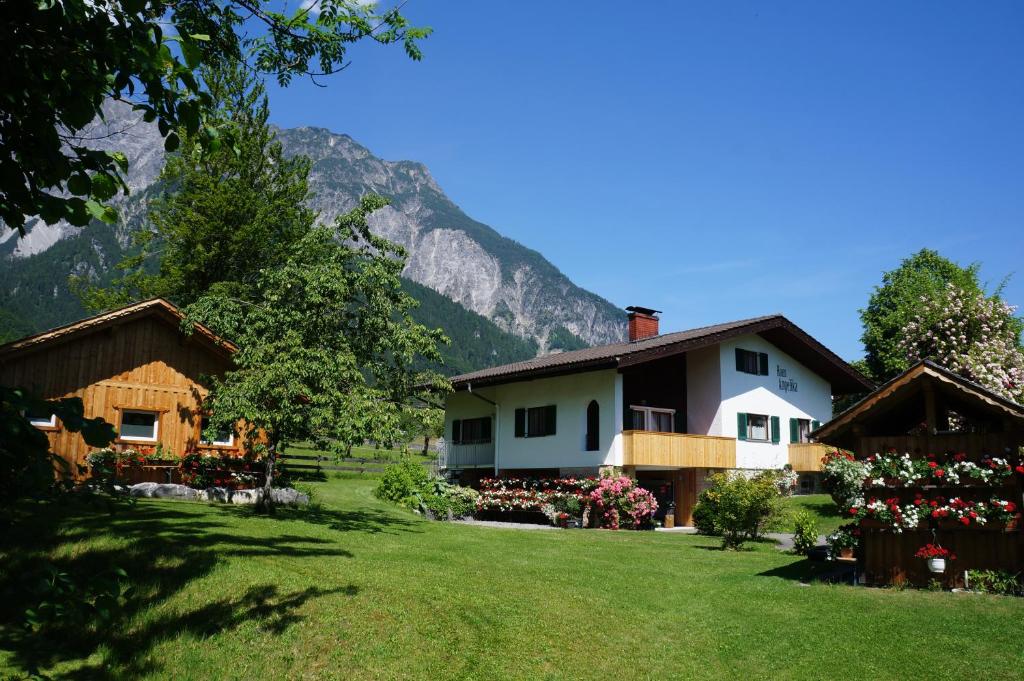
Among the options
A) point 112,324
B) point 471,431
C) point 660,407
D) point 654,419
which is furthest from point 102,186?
point 471,431

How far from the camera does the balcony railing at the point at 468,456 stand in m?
32.8

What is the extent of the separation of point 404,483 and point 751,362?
50.1ft

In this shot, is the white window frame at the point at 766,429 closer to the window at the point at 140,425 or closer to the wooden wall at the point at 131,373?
the wooden wall at the point at 131,373

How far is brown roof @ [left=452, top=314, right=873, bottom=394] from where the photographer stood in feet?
85.8

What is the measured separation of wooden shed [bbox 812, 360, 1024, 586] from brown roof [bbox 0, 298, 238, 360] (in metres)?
15.9

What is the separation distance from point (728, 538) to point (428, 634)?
12417mm

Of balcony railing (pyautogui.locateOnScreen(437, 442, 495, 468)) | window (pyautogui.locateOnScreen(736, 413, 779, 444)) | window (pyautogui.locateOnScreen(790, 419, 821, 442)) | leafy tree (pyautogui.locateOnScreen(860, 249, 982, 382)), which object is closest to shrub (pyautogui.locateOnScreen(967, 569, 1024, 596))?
window (pyautogui.locateOnScreen(736, 413, 779, 444))

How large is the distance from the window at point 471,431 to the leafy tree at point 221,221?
34.4 ft

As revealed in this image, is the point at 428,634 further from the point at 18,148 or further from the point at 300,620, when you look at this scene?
the point at 18,148

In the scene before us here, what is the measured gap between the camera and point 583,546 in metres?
18.0

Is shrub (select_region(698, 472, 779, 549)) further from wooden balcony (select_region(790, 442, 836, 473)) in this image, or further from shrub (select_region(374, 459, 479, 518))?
wooden balcony (select_region(790, 442, 836, 473))

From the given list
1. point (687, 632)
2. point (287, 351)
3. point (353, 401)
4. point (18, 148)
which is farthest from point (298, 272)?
point (18, 148)

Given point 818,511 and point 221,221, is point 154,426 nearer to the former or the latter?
point 221,221

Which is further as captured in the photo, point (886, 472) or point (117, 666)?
point (886, 472)
